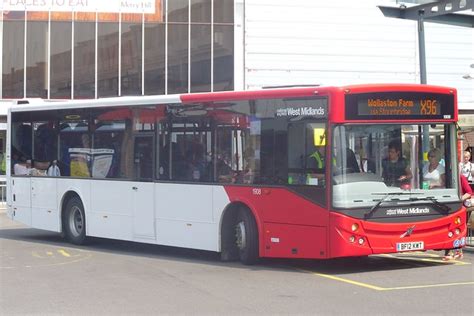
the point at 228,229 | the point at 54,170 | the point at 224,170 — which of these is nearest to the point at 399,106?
the point at 224,170

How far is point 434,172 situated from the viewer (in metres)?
11.0

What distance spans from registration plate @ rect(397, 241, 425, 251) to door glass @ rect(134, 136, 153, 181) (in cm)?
474

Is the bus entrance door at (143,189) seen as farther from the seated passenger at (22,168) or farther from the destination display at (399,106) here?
the destination display at (399,106)

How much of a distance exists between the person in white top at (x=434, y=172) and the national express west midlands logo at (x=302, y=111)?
2.00 m

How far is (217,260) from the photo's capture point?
1219 cm

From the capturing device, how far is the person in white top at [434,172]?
10977 millimetres

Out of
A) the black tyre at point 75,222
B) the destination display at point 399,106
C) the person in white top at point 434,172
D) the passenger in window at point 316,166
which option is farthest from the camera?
the black tyre at point 75,222

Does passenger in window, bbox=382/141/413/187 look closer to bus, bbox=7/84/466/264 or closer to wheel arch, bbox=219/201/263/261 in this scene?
bus, bbox=7/84/466/264

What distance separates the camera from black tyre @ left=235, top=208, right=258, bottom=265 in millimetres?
11156

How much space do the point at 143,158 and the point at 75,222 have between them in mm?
2881

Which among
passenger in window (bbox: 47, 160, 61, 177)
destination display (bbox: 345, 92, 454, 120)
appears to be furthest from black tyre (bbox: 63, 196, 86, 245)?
destination display (bbox: 345, 92, 454, 120)

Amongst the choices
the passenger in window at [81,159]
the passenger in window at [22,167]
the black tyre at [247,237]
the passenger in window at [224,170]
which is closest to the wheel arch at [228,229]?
the black tyre at [247,237]

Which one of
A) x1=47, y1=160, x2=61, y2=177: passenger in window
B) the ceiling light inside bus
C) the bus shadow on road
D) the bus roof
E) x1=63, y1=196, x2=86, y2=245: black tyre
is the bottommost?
the bus shadow on road

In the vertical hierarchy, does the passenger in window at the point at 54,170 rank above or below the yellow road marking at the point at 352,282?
above
